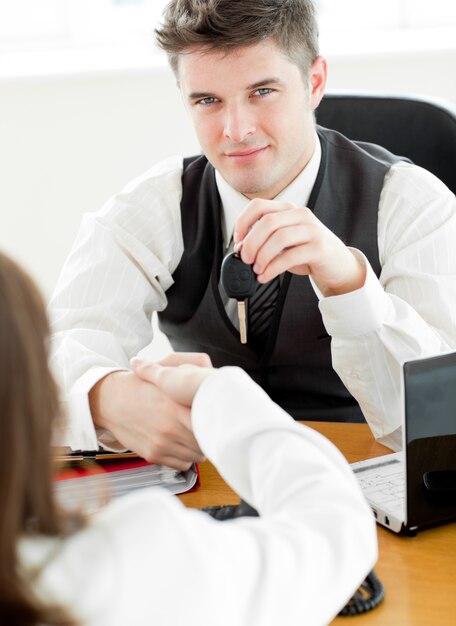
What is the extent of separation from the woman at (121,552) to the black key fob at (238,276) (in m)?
0.58

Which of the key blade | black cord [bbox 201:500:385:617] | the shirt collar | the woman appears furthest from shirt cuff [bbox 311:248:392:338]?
the woman

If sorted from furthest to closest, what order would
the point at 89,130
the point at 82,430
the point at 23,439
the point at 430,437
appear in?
the point at 89,130 < the point at 82,430 < the point at 430,437 < the point at 23,439

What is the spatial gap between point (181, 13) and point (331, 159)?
0.37 metres

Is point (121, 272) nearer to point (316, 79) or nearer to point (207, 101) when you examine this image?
point (207, 101)

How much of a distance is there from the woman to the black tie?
0.90 metres

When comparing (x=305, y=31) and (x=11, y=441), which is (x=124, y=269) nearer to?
(x=305, y=31)

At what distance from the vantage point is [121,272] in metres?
1.64

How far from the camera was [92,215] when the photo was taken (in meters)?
1.72

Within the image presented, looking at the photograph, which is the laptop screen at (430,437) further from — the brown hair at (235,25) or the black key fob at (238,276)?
the brown hair at (235,25)

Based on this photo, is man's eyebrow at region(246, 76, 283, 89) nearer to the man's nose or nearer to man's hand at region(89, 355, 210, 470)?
the man's nose

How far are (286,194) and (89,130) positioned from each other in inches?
52.5

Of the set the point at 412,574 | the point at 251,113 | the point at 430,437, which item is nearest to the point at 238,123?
the point at 251,113

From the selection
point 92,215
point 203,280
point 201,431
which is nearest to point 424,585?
point 201,431

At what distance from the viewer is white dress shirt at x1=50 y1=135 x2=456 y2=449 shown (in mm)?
1349
